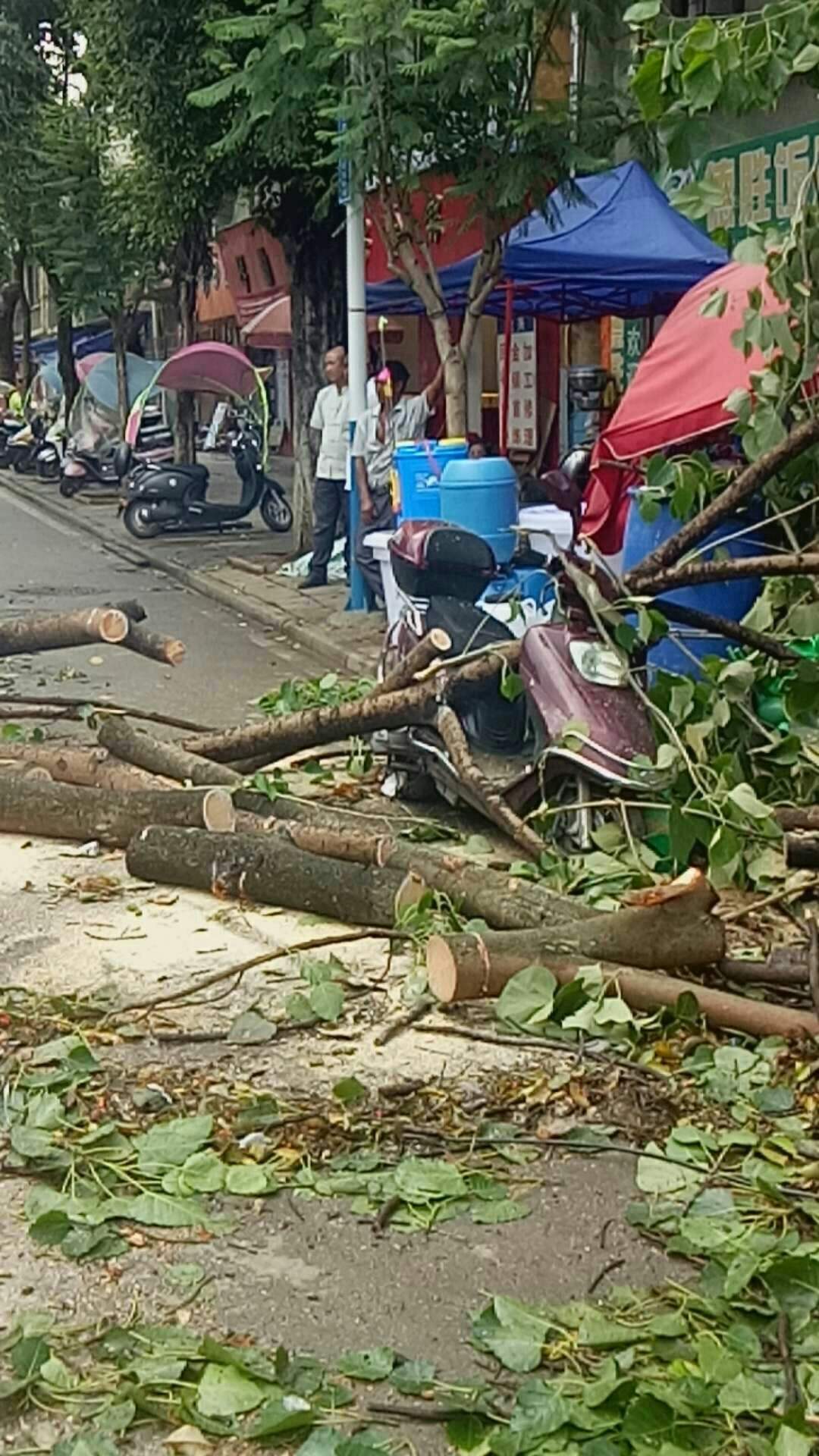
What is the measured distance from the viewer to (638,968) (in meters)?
5.04

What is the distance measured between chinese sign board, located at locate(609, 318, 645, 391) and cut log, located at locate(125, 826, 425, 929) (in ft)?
35.2

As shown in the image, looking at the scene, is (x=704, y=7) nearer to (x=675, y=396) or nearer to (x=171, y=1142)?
(x=675, y=396)

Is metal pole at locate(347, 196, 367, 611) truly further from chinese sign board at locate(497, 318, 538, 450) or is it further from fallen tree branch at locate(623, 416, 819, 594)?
fallen tree branch at locate(623, 416, 819, 594)

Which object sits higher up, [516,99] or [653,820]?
[516,99]

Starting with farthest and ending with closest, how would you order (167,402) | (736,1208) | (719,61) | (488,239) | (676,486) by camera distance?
(167,402) < (488,239) < (676,486) < (719,61) < (736,1208)

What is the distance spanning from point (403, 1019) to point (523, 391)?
1504 centimetres

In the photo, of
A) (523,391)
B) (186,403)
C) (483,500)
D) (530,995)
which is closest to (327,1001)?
(530,995)

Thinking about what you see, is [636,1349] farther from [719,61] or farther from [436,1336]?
[719,61]

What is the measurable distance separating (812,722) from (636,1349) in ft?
9.33

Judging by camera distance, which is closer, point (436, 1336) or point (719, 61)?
point (436, 1336)

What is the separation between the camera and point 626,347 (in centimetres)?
1692

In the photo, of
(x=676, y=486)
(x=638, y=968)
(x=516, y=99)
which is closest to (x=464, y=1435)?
(x=638, y=968)

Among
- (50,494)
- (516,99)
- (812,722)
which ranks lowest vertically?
(50,494)

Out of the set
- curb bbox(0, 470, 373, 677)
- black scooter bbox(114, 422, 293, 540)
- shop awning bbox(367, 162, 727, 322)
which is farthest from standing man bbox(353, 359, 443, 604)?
black scooter bbox(114, 422, 293, 540)
